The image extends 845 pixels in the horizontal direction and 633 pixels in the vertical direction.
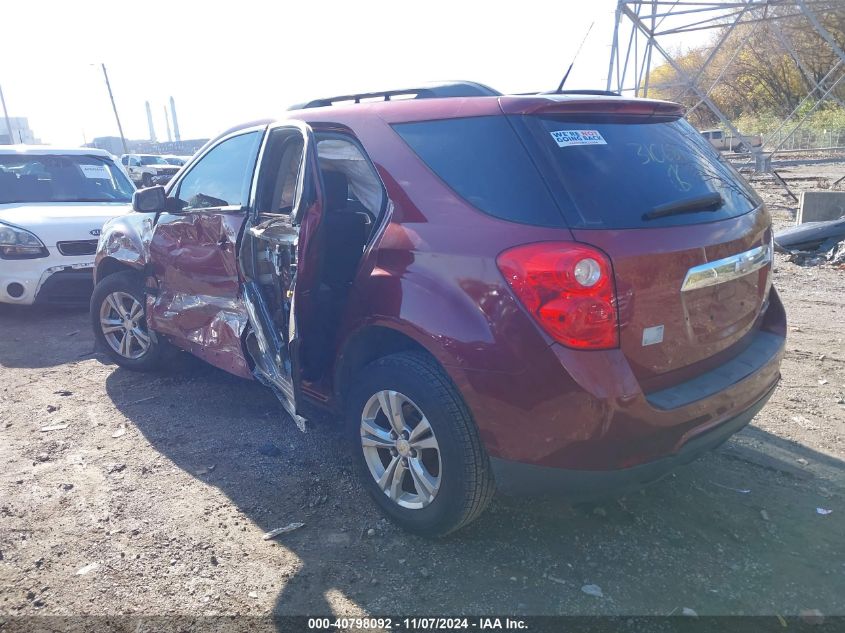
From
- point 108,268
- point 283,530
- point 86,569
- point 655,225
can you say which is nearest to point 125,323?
point 108,268

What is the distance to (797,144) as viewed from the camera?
34375 mm

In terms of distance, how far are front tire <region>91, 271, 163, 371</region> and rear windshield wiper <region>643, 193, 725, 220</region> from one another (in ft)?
12.3

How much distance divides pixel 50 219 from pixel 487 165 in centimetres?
578

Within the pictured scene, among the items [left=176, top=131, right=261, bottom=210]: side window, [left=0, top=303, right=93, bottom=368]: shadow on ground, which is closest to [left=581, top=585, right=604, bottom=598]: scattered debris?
[left=176, top=131, right=261, bottom=210]: side window

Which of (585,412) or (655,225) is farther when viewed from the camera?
(655,225)

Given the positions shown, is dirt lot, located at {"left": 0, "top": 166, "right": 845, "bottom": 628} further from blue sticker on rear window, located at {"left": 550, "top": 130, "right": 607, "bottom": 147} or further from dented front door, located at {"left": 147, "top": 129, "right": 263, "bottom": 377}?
blue sticker on rear window, located at {"left": 550, "top": 130, "right": 607, "bottom": 147}

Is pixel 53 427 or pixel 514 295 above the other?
pixel 514 295

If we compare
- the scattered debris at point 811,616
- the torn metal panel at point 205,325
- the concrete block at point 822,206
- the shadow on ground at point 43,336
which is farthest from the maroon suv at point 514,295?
the concrete block at point 822,206

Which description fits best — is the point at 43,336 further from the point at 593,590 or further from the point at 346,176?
the point at 593,590

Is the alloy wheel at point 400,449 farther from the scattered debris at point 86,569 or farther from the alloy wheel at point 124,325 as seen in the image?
the alloy wheel at point 124,325

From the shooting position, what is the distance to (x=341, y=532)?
3.04 m

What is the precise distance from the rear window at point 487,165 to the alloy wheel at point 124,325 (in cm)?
308

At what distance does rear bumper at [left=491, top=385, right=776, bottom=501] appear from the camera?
2410 mm

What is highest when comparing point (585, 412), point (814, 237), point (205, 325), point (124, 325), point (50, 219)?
point (50, 219)
